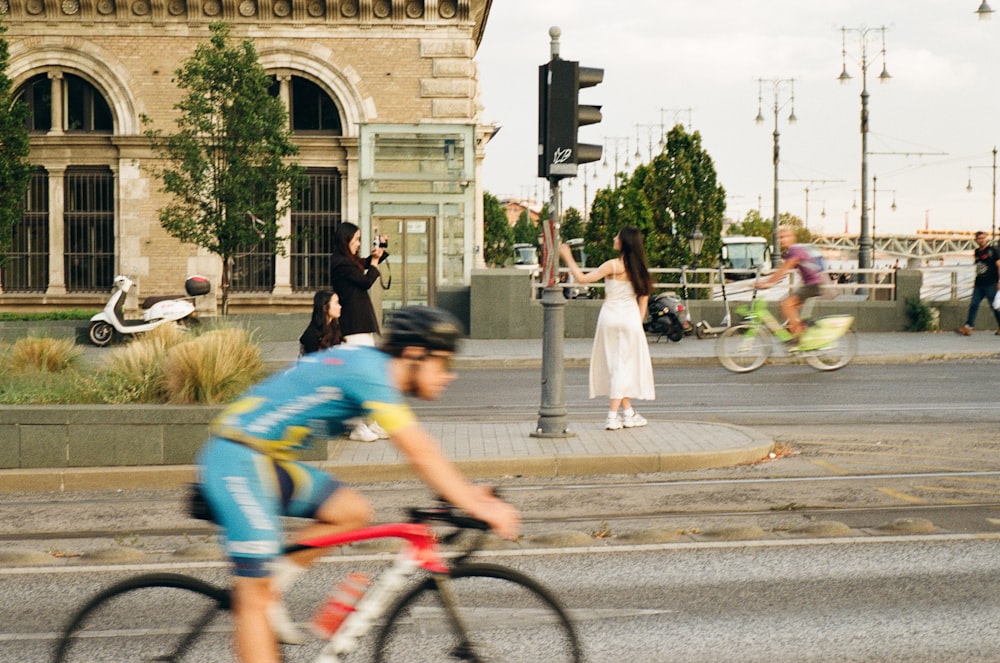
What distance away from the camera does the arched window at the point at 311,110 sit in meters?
31.5

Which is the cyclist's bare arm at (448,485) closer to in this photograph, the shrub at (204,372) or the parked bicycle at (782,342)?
the shrub at (204,372)

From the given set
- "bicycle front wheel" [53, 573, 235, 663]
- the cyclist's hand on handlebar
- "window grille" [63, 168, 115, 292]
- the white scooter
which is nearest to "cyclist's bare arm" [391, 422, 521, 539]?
the cyclist's hand on handlebar

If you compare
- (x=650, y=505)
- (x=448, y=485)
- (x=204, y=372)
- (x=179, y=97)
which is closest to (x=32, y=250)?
(x=179, y=97)

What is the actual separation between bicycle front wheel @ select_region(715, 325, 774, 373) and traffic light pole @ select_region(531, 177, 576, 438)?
7.11 metres

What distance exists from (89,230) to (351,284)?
886 inches

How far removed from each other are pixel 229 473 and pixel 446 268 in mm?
23406

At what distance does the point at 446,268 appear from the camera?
2745cm

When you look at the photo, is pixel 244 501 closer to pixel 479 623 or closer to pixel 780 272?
pixel 479 623

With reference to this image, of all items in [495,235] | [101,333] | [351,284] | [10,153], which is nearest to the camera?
[351,284]

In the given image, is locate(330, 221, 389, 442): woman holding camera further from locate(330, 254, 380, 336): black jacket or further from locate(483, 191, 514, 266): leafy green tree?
locate(483, 191, 514, 266): leafy green tree

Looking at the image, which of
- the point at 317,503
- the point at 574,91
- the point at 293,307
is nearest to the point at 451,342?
the point at 317,503

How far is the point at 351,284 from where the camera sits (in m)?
11.1

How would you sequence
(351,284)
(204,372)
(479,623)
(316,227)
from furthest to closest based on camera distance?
1. (316,227)
2. (351,284)
3. (204,372)
4. (479,623)

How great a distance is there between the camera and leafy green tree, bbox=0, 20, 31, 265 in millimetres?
27859
